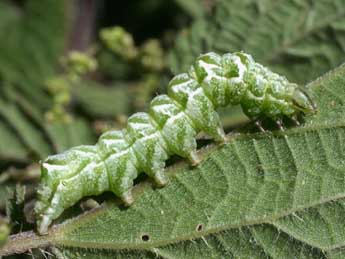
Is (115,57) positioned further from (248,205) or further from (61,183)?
(248,205)

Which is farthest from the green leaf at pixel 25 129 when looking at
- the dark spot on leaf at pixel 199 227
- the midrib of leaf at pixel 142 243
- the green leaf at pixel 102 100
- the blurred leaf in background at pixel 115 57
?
the dark spot on leaf at pixel 199 227

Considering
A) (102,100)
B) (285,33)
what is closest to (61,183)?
(285,33)

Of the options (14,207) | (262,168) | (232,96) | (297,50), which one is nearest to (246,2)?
(297,50)

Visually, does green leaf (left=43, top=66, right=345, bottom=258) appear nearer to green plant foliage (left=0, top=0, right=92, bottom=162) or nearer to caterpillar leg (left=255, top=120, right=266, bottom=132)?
caterpillar leg (left=255, top=120, right=266, bottom=132)

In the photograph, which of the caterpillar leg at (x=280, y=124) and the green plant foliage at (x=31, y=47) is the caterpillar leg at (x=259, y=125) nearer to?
the caterpillar leg at (x=280, y=124)

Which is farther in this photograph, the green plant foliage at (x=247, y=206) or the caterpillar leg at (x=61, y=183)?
the caterpillar leg at (x=61, y=183)

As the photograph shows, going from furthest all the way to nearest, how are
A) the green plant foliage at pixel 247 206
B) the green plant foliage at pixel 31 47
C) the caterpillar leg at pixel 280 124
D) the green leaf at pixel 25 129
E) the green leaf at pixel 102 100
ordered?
the green plant foliage at pixel 31 47, the green leaf at pixel 102 100, the green leaf at pixel 25 129, the caterpillar leg at pixel 280 124, the green plant foliage at pixel 247 206
